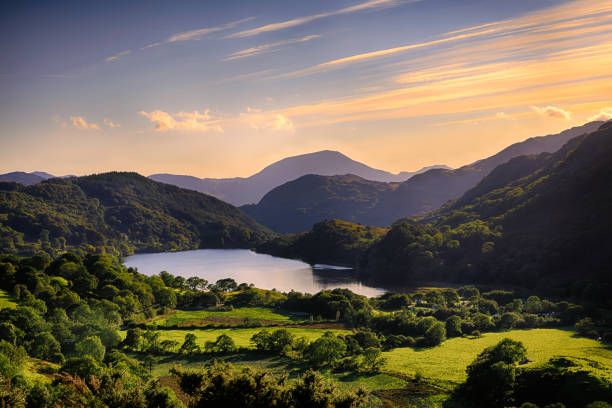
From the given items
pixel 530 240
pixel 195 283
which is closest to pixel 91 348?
pixel 195 283

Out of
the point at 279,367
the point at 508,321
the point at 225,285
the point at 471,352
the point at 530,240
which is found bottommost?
the point at 279,367

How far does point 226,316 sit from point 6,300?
2074 cm

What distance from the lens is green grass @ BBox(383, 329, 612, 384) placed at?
89.9 feet

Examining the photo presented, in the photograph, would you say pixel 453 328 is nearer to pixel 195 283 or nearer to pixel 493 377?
pixel 493 377

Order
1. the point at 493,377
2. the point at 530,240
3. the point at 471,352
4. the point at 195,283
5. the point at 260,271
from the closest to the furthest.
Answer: the point at 493,377 < the point at 471,352 < the point at 195,283 < the point at 530,240 < the point at 260,271

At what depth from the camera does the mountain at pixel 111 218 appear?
371 feet

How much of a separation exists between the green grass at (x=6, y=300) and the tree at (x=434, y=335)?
34142 millimetres

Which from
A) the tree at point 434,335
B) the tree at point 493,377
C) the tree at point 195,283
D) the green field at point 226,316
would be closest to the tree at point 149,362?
the green field at point 226,316

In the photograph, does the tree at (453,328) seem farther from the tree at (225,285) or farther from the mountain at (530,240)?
the tree at (225,285)

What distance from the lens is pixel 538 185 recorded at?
3772 inches

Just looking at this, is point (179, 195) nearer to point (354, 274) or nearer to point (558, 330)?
point (354, 274)

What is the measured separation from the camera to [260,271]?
96000 mm

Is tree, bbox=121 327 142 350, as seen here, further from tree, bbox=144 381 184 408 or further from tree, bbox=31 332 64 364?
tree, bbox=144 381 184 408

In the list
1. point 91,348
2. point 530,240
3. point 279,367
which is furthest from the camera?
point 530,240
